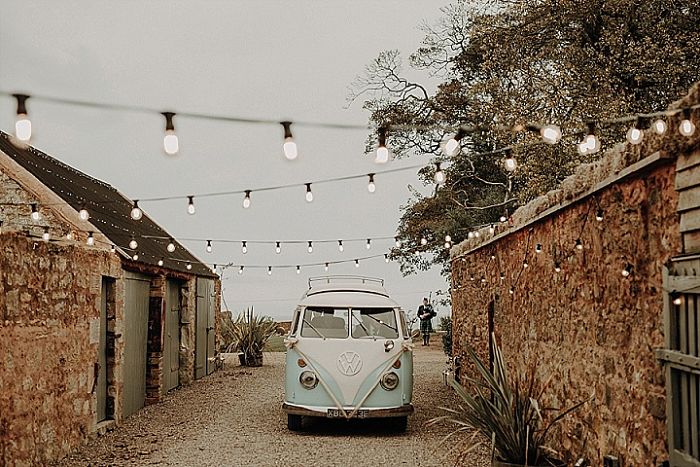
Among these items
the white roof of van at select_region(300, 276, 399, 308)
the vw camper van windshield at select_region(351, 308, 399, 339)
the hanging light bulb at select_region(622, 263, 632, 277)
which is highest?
the hanging light bulb at select_region(622, 263, 632, 277)

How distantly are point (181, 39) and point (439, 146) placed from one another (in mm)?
12381

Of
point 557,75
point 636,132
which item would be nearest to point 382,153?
point 636,132

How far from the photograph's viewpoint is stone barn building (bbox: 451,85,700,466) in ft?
16.9

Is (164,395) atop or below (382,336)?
below

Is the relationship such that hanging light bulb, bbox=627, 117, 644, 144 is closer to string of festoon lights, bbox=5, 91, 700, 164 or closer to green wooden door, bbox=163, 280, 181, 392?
string of festoon lights, bbox=5, 91, 700, 164

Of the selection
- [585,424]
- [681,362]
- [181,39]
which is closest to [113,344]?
[181,39]

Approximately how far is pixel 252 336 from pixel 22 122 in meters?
17.1

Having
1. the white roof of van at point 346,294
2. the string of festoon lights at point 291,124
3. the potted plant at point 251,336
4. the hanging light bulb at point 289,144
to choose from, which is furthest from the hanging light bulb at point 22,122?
the potted plant at point 251,336

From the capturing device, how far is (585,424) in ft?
23.6

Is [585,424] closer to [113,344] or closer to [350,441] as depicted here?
[350,441]

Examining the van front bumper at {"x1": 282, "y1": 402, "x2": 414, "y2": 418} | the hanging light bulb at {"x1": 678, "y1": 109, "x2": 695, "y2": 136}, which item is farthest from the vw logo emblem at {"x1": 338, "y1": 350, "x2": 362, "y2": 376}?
the hanging light bulb at {"x1": 678, "y1": 109, "x2": 695, "y2": 136}

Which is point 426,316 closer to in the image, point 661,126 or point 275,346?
point 275,346

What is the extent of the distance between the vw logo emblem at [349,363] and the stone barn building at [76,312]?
323 centimetres

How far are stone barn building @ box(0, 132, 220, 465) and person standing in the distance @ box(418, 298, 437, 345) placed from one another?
12163 millimetres
